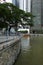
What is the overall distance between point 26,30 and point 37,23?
22.0 m

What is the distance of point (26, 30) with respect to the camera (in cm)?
12356

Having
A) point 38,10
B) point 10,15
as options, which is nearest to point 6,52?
point 10,15

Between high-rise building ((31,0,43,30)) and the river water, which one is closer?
the river water

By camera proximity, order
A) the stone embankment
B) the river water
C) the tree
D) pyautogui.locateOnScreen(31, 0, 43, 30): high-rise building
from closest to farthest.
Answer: the stone embankment → the river water → the tree → pyautogui.locateOnScreen(31, 0, 43, 30): high-rise building

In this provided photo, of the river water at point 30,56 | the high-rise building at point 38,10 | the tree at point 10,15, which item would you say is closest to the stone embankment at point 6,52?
the river water at point 30,56

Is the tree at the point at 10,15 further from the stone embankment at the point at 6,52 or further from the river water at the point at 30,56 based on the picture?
the stone embankment at the point at 6,52

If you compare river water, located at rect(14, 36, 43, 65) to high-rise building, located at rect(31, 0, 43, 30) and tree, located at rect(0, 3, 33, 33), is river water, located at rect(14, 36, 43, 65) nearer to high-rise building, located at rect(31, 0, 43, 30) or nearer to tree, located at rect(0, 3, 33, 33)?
tree, located at rect(0, 3, 33, 33)

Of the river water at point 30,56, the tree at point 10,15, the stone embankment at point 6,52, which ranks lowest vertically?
the river water at point 30,56

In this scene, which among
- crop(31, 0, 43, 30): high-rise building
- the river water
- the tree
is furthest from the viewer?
crop(31, 0, 43, 30): high-rise building

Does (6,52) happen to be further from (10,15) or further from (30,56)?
(10,15)

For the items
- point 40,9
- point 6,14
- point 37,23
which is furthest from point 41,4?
point 6,14

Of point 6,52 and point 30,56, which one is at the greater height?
point 6,52

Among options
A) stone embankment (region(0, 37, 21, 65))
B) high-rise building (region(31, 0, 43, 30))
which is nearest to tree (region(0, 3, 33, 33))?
stone embankment (region(0, 37, 21, 65))

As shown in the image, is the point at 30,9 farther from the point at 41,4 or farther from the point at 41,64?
the point at 41,64
